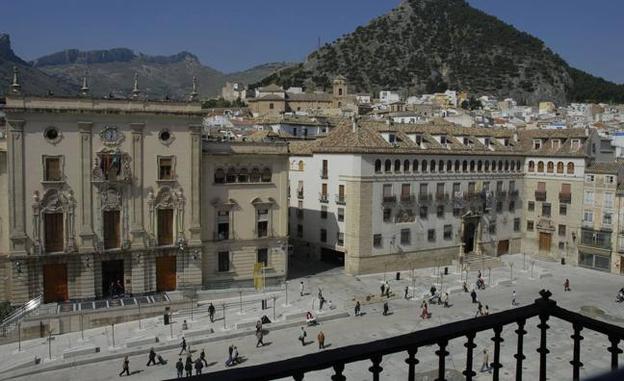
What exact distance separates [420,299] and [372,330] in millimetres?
8326

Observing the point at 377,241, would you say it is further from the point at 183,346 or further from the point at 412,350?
the point at 412,350

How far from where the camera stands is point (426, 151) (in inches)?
1937

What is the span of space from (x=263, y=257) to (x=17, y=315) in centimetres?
1591

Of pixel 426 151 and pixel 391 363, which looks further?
pixel 426 151

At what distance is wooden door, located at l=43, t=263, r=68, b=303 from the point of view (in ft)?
115

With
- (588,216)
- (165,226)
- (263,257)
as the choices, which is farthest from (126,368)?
(588,216)

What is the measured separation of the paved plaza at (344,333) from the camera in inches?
1070

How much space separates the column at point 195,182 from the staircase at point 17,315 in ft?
32.4

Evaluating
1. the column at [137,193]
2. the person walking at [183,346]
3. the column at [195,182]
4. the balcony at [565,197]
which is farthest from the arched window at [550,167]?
the person walking at [183,346]

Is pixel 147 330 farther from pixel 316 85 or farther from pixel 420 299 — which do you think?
pixel 316 85

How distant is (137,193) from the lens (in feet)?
122

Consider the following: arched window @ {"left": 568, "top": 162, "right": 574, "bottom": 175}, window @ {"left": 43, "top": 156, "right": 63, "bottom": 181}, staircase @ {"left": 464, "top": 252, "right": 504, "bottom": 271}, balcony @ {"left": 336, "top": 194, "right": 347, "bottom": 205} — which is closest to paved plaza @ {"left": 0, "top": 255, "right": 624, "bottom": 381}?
staircase @ {"left": 464, "top": 252, "right": 504, "bottom": 271}

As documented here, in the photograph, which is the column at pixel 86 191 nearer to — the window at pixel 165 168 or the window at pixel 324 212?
the window at pixel 165 168

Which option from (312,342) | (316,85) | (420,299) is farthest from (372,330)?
(316,85)
